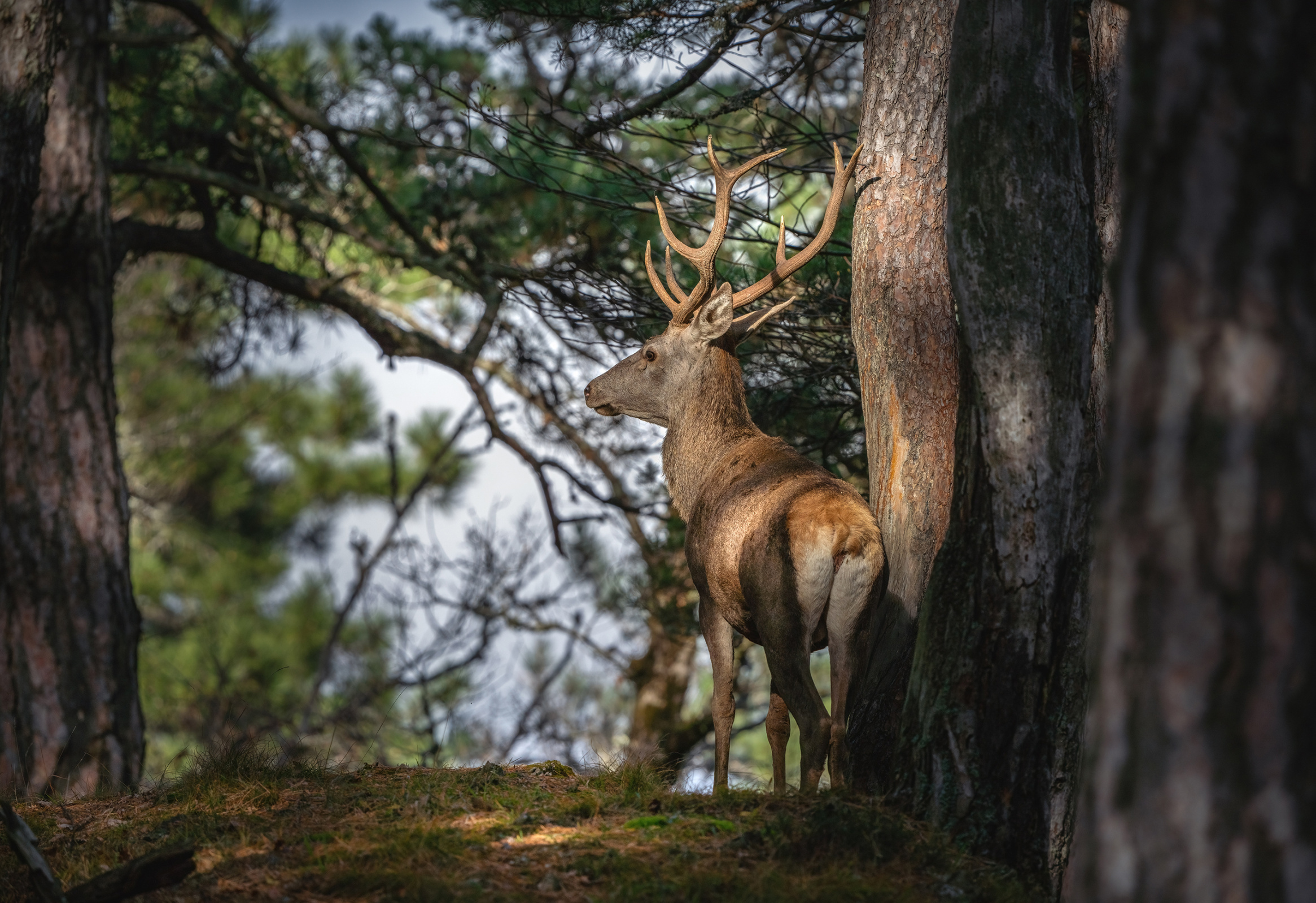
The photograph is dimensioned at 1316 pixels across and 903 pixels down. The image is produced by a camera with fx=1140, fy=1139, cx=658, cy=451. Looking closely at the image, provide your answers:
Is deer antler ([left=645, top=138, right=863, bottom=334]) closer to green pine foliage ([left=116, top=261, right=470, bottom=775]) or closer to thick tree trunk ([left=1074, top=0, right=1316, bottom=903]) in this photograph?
thick tree trunk ([left=1074, top=0, right=1316, bottom=903])

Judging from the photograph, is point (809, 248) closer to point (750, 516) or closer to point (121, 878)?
point (750, 516)

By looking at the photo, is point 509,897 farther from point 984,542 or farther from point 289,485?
point 289,485

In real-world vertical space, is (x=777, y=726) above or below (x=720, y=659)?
below

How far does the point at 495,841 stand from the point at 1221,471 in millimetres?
2601

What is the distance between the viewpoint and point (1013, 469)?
4004mm

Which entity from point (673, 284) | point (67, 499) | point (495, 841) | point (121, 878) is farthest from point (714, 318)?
point (67, 499)

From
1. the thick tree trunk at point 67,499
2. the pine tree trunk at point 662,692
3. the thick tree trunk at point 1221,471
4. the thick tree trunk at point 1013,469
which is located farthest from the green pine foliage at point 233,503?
the thick tree trunk at point 1221,471

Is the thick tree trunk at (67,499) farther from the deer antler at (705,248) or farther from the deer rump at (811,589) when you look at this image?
the deer rump at (811,589)

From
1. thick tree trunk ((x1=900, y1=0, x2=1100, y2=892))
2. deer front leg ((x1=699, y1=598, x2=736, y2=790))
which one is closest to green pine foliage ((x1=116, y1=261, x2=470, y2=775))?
deer front leg ((x1=699, y1=598, x2=736, y2=790))

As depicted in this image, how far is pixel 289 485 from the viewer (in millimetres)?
19109

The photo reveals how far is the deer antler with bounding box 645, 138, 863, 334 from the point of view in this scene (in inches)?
220

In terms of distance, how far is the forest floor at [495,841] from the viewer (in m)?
3.35

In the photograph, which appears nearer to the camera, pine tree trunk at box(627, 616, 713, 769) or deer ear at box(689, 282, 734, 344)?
deer ear at box(689, 282, 734, 344)

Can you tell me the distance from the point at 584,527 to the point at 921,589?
8507 mm
